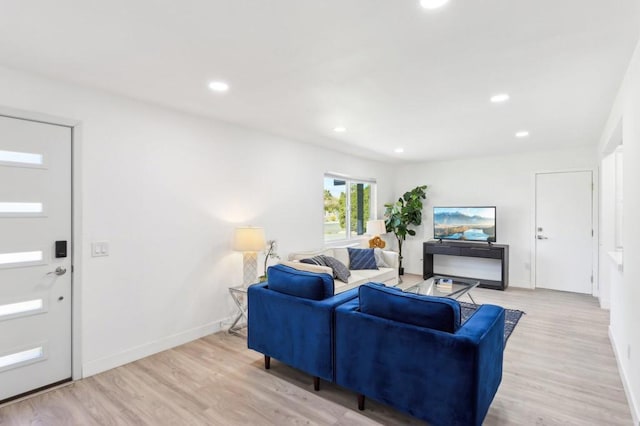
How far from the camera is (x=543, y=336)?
3.71m

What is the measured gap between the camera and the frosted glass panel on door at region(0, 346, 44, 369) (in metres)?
2.46

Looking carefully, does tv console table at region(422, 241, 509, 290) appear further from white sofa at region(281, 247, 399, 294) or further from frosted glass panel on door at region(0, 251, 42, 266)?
frosted glass panel on door at region(0, 251, 42, 266)

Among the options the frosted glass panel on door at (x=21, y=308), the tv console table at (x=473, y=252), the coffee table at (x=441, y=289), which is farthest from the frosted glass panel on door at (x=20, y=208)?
the tv console table at (x=473, y=252)

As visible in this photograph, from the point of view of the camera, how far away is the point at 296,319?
2.63 m

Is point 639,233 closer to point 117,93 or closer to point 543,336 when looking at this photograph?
point 543,336

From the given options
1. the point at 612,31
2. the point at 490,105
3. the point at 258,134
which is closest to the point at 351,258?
the point at 258,134

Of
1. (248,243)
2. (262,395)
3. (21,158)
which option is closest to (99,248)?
(21,158)

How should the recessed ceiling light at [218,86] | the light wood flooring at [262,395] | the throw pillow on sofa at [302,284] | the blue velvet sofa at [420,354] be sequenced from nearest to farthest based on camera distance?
the blue velvet sofa at [420,354] → the light wood flooring at [262,395] → the throw pillow on sofa at [302,284] → the recessed ceiling light at [218,86]

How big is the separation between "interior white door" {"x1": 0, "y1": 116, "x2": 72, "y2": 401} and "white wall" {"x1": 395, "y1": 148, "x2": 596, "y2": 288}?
6055mm

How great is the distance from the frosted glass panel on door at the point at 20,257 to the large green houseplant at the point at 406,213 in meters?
5.51

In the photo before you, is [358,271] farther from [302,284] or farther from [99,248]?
[99,248]

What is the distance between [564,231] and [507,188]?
1.12 meters

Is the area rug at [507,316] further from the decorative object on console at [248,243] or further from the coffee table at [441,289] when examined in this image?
the decorative object on console at [248,243]

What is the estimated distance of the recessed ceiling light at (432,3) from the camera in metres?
1.66
